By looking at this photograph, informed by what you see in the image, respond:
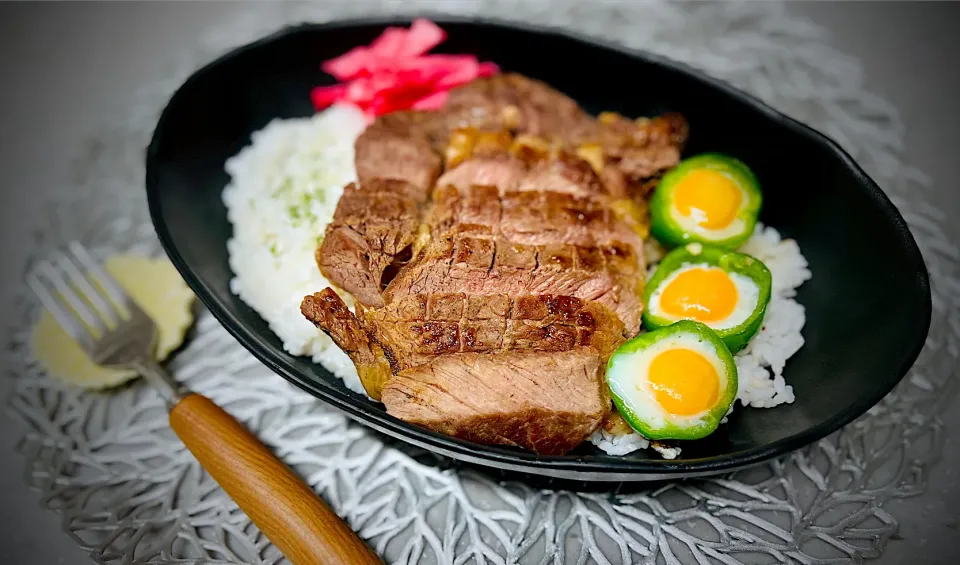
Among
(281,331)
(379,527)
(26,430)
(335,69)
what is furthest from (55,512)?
(335,69)

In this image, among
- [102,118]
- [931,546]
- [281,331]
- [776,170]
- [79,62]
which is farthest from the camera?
[79,62]

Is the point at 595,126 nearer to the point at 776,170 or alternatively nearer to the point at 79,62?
the point at 776,170

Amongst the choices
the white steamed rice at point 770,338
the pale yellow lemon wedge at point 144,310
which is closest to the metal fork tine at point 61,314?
the pale yellow lemon wedge at point 144,310

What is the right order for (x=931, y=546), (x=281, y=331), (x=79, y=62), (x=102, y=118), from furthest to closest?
(x=79, y=62), (x=102, y=118), (x=281, y=331), (x=931, y=546)

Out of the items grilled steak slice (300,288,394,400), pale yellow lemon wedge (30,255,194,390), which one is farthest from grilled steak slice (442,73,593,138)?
pale yellow lemon wedge (30,255,194,390)

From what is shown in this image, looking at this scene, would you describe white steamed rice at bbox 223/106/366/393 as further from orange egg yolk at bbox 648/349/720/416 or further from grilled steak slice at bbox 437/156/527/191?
orange egg yolk at bbox 648/349/720/416

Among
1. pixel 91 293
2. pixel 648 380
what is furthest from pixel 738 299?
pixel 91 293
